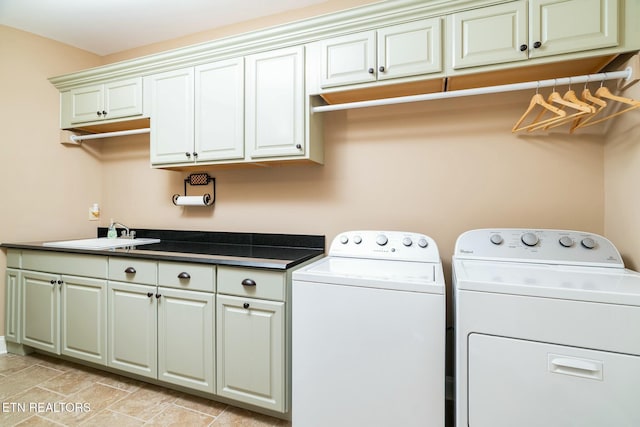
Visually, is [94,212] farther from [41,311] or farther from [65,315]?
[65,315]

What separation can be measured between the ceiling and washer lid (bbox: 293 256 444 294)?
1834 mm

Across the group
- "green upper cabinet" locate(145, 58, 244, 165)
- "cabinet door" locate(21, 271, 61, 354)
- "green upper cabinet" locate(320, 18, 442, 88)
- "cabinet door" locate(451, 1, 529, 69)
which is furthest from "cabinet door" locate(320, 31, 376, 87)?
"cabinet door" locate(21, 271, 61, 354)

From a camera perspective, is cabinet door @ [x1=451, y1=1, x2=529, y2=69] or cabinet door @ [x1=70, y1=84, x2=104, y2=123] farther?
cabinet door @ [x1=70, y1=84, x2=104, y2=123]

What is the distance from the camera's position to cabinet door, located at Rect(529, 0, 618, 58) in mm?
1359

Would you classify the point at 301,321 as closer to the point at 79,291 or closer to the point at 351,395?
the point at 351,395

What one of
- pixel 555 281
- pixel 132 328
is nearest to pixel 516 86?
pixel 555 281

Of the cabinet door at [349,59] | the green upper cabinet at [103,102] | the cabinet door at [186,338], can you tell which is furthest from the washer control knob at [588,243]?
the green upper cabinet at [103,102]

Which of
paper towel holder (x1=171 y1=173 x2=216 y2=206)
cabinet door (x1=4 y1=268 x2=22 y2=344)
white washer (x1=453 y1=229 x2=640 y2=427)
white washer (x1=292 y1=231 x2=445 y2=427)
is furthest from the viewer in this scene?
paper towel holder (x1=171 y1=173 x2=216 y2=206)

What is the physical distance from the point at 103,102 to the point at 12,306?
67.2 inches

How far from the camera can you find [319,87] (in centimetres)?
186

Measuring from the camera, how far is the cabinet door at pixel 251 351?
5.25ft

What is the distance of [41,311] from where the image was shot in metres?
2.24

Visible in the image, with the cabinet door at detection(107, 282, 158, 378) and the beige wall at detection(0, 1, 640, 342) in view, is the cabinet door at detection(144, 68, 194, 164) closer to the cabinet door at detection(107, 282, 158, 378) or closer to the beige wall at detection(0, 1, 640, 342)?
the beige wall at detection(0, 1, 640, 342)

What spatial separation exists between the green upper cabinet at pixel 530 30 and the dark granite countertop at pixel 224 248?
136cm
